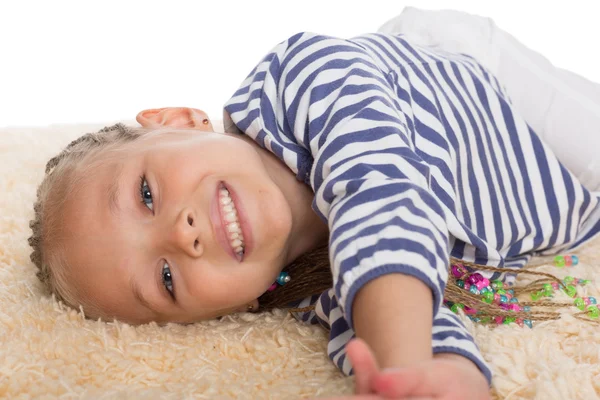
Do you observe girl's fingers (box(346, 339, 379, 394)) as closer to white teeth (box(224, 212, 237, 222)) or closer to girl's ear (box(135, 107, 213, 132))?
white teeth (box(224, 212, 237, 222))

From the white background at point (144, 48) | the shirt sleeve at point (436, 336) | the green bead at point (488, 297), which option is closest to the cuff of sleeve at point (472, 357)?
the shirt sleeve at point (436, 336)

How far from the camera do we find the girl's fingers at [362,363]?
67cm

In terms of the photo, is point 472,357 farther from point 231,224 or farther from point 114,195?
point 114,195

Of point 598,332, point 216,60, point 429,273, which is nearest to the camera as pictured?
point 429,273

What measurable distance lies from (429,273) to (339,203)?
0.55 ft

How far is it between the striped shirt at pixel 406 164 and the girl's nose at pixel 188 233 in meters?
0.17

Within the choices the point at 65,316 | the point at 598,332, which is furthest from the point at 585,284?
the point at 65,316

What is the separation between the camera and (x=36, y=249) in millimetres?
1209

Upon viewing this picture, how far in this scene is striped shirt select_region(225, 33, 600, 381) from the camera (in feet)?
2.86

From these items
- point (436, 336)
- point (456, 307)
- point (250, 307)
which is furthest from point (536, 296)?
point (250, 307)

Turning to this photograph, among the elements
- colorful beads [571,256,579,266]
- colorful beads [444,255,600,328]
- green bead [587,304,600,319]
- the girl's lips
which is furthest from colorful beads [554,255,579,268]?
the girl's lips

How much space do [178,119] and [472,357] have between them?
72 centimetres

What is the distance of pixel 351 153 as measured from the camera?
992 mm

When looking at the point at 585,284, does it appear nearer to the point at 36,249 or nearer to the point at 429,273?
the point at 429,273
